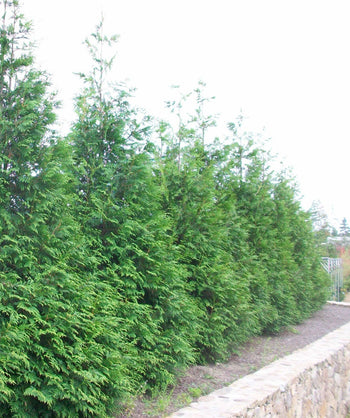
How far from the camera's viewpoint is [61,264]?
333cm

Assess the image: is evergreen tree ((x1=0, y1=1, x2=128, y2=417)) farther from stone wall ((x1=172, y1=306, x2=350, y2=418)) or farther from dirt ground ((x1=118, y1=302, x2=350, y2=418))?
stone wall ((x1=172, y1=306, x2=350, y2=418))

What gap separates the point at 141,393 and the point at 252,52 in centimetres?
581

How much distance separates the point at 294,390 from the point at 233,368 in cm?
117

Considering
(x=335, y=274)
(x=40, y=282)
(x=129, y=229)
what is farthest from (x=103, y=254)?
(x=335, y=274)

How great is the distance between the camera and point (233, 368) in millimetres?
5613

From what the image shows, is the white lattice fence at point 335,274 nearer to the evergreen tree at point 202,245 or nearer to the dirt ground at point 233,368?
the dirt ground at point 233,368

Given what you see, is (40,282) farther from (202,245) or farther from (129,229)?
(202,245)

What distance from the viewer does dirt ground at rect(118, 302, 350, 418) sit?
3855 millimetres

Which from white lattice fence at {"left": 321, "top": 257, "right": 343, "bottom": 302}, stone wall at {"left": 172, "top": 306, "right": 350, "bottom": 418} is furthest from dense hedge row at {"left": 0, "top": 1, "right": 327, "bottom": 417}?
white lattice fence at {"left": 321, "top": 257, "right": 343, "bottom": 302}

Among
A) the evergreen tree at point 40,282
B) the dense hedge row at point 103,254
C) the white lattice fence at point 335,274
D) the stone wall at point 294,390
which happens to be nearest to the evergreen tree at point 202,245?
the dense hedge row at point 103,254

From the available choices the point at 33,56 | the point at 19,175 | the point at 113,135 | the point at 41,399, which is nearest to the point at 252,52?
the point at 113,135

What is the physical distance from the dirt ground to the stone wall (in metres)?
0.29

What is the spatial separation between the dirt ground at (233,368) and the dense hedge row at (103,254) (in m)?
0.21

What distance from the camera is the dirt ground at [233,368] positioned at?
3.86m
